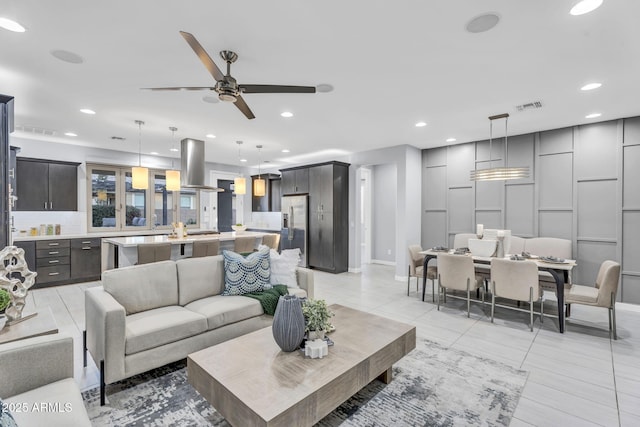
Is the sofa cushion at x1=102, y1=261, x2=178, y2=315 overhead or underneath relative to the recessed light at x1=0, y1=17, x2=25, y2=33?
underneath

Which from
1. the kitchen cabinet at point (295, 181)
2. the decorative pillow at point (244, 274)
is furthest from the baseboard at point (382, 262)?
the decorative pillow at point (244, 274)

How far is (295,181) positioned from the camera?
7.82 meters

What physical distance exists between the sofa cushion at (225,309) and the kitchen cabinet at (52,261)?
167 inches

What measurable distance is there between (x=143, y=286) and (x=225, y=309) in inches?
31.0

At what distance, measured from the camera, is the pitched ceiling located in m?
2.12

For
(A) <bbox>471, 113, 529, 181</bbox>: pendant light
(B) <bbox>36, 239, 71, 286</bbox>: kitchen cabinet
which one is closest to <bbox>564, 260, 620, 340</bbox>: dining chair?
(A) <bbox>471, 113, 529, 181</bbox>: pendant light

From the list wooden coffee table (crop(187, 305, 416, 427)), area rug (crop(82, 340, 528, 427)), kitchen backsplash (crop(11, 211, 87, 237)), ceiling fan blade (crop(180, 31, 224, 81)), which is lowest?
area rug (crop(82, 340, 528, 427))

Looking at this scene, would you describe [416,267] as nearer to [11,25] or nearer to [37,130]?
[11,25]

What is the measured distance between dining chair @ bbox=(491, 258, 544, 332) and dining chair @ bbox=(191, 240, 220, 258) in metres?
4.15

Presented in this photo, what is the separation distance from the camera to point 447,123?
15.5 ft

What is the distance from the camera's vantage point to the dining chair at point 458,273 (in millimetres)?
4031

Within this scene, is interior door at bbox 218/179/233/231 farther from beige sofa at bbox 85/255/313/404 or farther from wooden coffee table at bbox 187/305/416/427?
wooden coffee table at bbox 187/305/416/427

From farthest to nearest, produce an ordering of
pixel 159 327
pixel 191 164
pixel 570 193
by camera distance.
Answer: pixel 191 164
pixel 570 193
pixel 159 327

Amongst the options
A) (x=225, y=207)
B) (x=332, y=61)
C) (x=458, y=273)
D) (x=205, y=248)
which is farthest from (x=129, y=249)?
(x=225, y=207)
